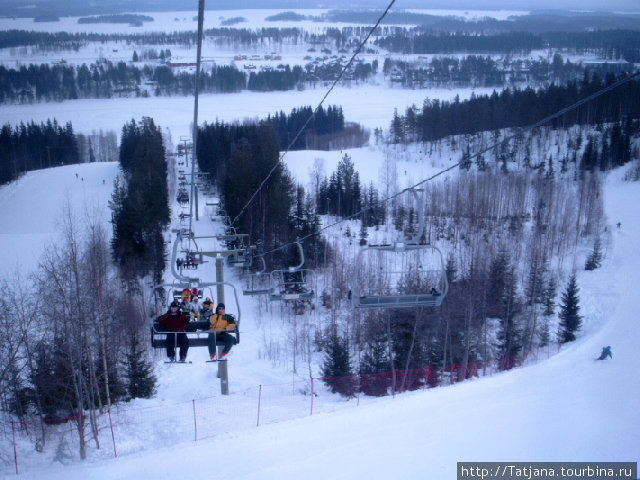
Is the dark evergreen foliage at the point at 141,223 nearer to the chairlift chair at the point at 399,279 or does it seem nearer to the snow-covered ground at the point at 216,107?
the snow-covered ground at the point at 216,107

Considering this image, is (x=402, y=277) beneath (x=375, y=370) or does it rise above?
above

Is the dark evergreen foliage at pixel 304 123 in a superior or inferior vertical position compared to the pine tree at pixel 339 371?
superior

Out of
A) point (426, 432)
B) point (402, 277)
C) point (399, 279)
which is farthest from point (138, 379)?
point (399, 279)

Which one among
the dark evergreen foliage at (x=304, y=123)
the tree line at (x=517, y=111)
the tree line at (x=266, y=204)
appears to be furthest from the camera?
the dark evergreen foliage at (x=304, y=123)

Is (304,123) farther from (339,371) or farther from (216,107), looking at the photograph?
(339,371)

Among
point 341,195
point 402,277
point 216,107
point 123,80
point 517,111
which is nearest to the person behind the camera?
point 402,277

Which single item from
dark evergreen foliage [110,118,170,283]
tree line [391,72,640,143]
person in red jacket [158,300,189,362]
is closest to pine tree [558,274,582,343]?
person in red jacket [158,300,189,362]

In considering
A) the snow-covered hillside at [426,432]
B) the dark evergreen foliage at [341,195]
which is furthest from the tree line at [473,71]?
the snow-covered hillside at [426,432]

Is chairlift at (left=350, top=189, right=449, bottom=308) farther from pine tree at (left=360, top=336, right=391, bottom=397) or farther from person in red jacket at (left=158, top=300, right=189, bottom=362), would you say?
person in red jacket at (left=158, top=300, right=189, bottom=362)
